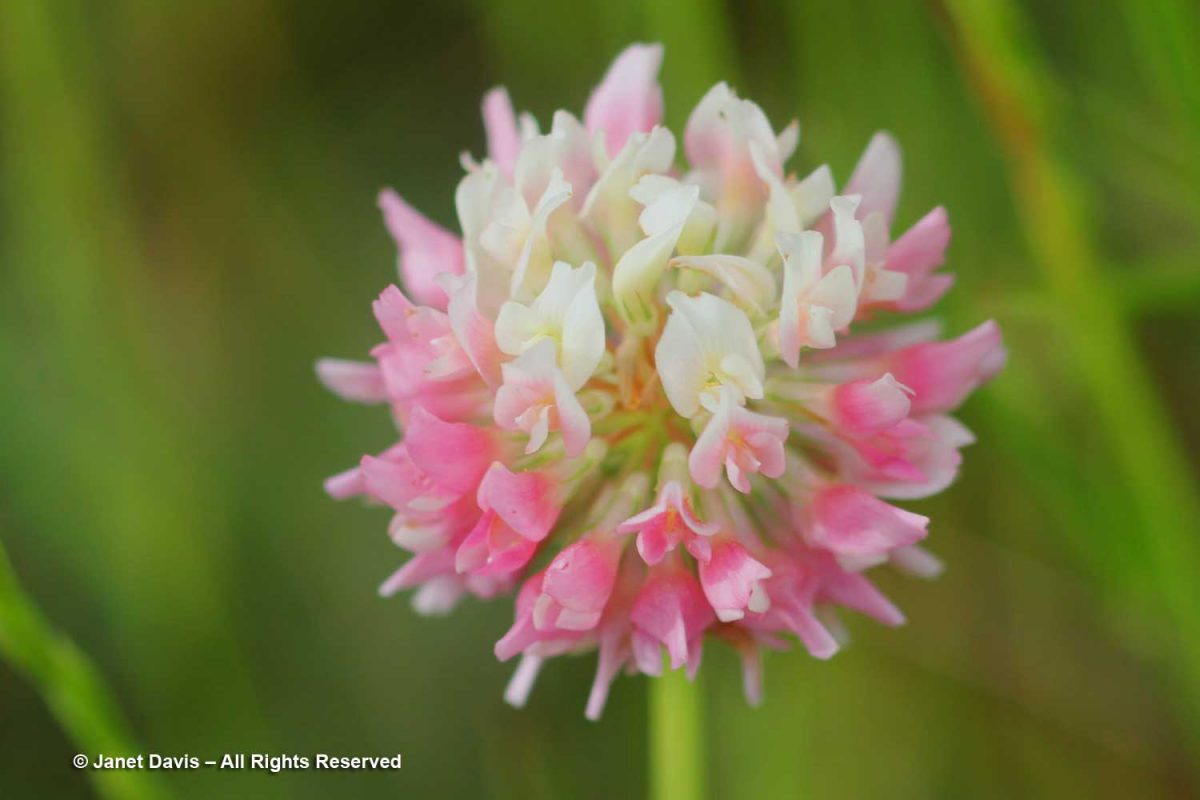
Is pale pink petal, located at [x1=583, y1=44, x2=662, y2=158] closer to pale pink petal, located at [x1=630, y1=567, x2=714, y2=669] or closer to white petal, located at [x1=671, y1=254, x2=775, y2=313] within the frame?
white petal, located at [x1=671, y1=254, x2=775, y2=313]

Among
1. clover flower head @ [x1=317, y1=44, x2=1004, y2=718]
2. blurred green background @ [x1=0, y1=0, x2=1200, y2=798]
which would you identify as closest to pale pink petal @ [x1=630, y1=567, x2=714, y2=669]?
clover flower head @ [x1=317, y1=44, x2=1004, y2=718]

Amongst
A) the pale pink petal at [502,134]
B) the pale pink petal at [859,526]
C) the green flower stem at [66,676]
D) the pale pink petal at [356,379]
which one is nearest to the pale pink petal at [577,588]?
the pale pink petal at [859,526]

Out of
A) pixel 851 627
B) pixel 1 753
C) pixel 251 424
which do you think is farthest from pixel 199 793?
pixel 851 627

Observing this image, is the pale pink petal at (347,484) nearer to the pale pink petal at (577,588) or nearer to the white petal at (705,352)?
the pale pink petal at (577,588)

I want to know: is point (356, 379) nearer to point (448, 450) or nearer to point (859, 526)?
point (448, 450)

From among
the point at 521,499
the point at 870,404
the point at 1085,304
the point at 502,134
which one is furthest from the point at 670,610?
the point at 1085,304
